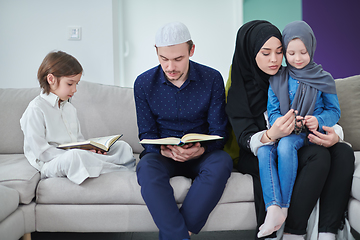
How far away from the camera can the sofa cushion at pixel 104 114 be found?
1938 mm

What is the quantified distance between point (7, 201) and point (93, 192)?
0.34 metres

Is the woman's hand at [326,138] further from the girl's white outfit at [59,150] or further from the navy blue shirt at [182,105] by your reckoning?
the girl's white outfit at [59,150]

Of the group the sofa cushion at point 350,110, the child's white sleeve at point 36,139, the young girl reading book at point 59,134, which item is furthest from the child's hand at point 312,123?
the child's white sleeve at point 36,139

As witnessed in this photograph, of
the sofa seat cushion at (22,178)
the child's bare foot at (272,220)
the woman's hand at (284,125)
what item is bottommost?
the child's bare foot at (272,220)

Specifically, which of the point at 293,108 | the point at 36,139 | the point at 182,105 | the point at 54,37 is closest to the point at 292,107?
the point at 293,108

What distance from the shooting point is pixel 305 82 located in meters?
1.44

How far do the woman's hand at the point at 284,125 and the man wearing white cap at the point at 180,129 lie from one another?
0.24 m

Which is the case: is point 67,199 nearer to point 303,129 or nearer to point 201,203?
point 201,203

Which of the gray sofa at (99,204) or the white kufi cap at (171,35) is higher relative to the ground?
the white kufi cap at (171,35)

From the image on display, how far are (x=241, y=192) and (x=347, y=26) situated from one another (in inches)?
102

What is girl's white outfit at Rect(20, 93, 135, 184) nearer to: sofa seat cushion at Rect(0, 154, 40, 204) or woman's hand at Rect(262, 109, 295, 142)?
sofa seat cushion at Rect(0, 154, 40, 204)

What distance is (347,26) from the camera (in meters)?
3.15

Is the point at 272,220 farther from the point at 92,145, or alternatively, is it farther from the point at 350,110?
the point at 350,110

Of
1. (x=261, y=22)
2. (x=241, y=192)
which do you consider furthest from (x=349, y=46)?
(x=241, y=192)
